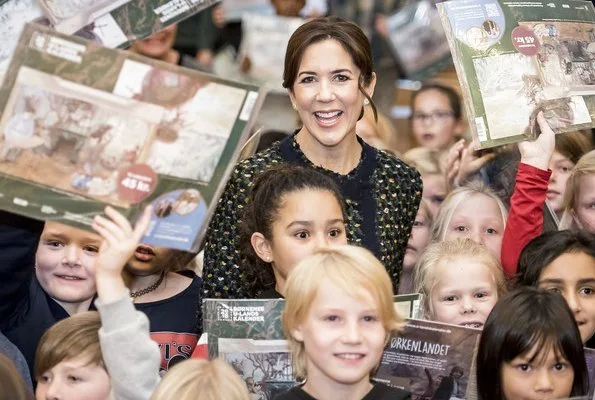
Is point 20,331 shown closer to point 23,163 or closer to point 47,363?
point 47,363

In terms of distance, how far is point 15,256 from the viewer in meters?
4.25

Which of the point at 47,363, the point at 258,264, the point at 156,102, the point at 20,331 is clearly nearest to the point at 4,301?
the point at 20,331

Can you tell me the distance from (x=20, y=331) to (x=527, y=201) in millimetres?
1773

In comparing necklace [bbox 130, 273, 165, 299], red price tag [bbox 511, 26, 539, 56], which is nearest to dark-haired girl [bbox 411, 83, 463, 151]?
red price tag [bbox 511, 26, 539, 56]

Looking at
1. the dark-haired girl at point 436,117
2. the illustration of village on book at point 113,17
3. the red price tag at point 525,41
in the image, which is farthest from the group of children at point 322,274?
the dark-haired girl at point 436,117

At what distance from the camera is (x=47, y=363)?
3.92 metres

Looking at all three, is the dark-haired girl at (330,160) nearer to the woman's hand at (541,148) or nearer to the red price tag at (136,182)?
the woman's hand at (541,148)

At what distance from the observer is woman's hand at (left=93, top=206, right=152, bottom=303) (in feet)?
11.7

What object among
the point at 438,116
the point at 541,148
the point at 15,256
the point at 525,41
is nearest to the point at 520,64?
the point at 525,41

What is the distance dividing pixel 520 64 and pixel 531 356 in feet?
3.51

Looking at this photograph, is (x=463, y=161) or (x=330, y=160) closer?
(x=330, y=160)

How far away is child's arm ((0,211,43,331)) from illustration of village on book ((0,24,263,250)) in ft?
2.32

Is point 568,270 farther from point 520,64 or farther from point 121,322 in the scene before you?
point 121,322

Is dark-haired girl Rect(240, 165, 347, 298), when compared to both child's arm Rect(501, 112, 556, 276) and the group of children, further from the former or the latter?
child's arm Rect(501, 112, 556, 276)
